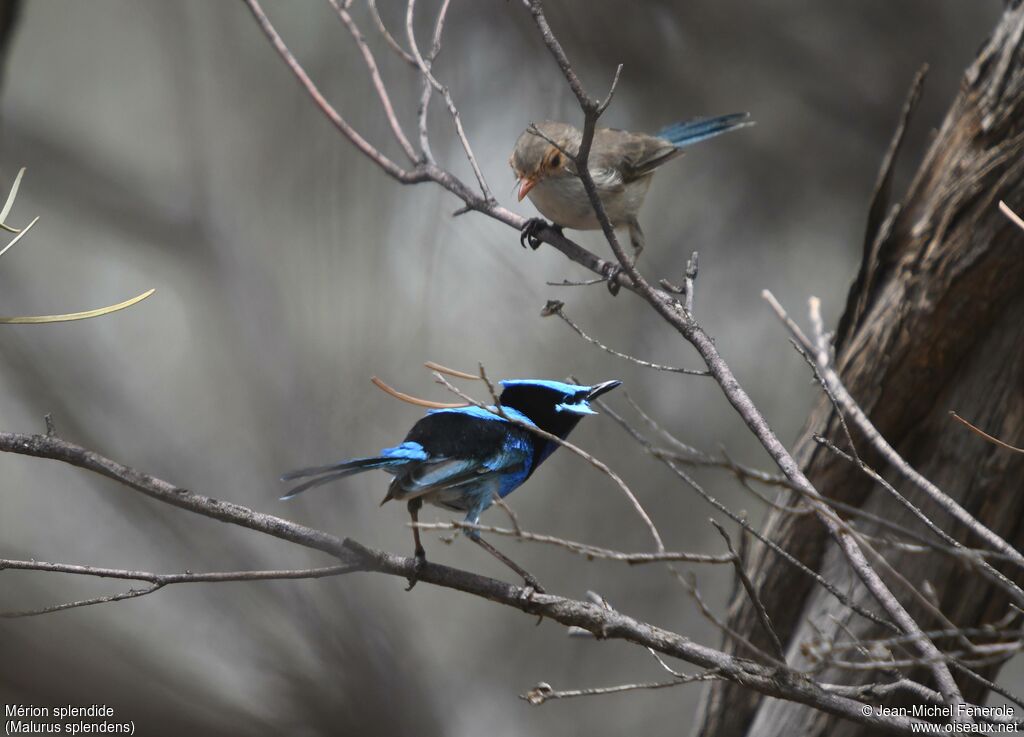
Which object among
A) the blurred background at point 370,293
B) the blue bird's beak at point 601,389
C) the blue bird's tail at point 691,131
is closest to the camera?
the blue bird's beak at point 601,389

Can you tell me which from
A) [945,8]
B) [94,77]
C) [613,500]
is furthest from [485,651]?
[945,8]

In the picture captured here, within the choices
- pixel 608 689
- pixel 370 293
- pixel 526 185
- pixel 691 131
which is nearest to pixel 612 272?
pixel 526 185

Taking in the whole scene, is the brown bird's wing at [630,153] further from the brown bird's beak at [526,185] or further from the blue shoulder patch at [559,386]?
the blue shoulder patch at [559,386]

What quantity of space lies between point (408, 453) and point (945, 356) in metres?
1.51

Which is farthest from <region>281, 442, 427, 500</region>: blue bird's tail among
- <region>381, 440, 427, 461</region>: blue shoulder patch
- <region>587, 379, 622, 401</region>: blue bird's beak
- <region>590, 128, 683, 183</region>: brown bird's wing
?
<region>590, 128, 683, 183</region>: brown bird's wing

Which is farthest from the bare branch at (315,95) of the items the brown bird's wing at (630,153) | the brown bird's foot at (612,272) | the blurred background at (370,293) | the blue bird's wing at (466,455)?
the blurred background at (370,293)

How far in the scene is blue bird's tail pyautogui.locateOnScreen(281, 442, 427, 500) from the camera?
4.69 feet

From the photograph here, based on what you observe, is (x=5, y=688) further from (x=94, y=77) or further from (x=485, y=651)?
(x=94, y=77)

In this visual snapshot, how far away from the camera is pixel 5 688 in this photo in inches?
118

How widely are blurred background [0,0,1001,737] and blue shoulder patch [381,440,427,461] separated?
232 centimetres

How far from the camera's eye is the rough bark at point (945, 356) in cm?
222

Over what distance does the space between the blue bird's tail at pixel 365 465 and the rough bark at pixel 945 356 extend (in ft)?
4.14

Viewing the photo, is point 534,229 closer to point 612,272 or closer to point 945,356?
point 612,272

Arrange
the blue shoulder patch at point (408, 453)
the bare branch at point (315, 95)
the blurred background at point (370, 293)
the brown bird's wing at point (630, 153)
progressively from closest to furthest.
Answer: the blue shoulder patch at point (408, 453), the bare branch at point (315, 95), the brown bird's wing at point (630, 153), the blurred background at point (370, 293)
